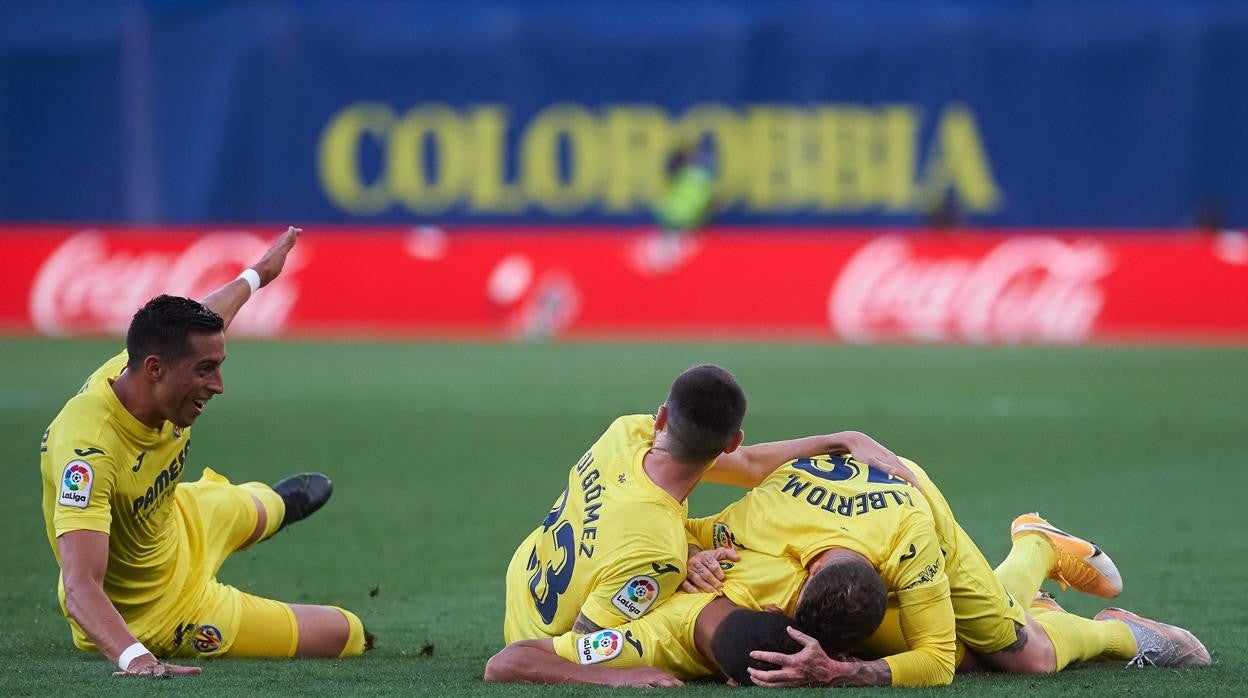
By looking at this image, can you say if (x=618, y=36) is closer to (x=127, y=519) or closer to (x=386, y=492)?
(x=386, y=492)

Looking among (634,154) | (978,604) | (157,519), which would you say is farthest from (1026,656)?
(634,154)

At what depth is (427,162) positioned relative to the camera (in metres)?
36.6

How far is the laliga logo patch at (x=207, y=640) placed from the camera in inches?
253

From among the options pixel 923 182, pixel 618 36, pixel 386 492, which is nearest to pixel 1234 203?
pixel 923 182

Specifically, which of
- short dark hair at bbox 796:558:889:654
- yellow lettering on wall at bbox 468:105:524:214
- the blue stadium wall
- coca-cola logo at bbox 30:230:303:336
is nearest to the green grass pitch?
short dark hair at bbox 796:558:889:654

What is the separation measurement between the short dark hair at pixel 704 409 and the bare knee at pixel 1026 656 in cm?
126

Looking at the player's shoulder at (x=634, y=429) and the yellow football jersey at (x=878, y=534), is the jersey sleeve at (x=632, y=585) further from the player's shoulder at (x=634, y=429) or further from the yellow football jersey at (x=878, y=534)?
the player's shoulder at (x=634, y=429)

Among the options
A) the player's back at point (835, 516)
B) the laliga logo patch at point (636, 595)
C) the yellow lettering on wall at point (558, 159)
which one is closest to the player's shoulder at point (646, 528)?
the laliga logo patch at point (636, 595)

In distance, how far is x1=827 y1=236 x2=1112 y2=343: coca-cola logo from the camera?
22.4 m

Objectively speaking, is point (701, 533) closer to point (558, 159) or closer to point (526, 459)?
point (526, 459)

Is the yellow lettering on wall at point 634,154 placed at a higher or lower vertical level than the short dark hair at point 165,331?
higher

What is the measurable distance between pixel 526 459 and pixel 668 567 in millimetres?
6821

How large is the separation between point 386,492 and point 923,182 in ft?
83.9

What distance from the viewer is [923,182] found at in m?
35.1
